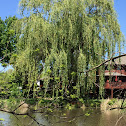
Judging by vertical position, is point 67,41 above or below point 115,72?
above

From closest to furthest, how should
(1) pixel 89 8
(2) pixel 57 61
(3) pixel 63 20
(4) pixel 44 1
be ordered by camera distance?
(2) pixel 57 61 < (3) pixel 63 20 < (4) pixel 44 1 < (1) pixel 89 8

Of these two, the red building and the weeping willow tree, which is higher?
the weeping willow tree

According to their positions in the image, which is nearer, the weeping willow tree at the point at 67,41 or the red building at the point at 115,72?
the red building at the point at 115,72

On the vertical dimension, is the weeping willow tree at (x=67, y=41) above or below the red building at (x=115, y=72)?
above

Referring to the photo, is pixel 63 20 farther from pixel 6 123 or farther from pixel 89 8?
pixel 6 123

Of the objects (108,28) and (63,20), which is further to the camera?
(108,28)

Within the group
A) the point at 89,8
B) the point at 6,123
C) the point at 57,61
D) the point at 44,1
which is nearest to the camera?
the point at 6,123

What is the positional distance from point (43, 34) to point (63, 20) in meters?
1.25

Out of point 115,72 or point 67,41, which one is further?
point 67,41

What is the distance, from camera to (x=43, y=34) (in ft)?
33.2

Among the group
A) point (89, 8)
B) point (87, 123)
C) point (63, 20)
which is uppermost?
point (89, 8)

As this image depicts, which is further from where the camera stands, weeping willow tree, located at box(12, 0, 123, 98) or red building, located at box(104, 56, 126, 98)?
weeping willow tree, located at box(12, 0, 123, 98)

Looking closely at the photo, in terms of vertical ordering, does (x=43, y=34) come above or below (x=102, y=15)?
below

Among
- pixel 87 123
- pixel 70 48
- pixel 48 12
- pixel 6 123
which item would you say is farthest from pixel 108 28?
pixel 6 123
